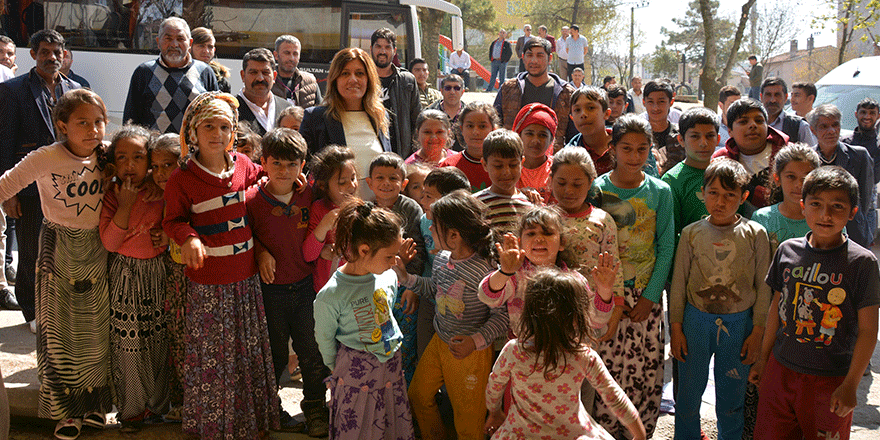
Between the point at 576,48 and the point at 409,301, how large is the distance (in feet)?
54.6

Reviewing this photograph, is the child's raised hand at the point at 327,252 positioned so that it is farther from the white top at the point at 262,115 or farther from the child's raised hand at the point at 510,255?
the white top at the point at 262,115

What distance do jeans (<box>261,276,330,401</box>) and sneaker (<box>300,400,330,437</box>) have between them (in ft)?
0.11

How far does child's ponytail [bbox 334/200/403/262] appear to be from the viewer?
2859 mm

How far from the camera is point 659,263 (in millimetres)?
3307

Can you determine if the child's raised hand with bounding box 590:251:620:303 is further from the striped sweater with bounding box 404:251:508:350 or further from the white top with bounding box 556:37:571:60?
the white top with bounding box 556:37:571:60

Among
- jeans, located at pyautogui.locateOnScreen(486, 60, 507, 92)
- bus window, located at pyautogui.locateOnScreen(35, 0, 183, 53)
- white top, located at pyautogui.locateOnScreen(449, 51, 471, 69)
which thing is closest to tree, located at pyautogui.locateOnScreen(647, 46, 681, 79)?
jeans, located at pyautogui.locateOnScreen(486, 60, 507, 92)

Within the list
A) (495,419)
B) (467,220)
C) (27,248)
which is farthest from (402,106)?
(27,248)

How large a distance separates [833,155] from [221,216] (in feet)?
14.6

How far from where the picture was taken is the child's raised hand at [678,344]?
3252mm

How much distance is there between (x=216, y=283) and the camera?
10.5ft

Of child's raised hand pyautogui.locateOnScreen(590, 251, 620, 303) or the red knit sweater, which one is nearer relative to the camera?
child's raised hand pyautogui.locateOnScreen(590, 251, 620, 303)

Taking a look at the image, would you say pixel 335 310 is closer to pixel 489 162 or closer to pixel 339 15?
pixel 489 162

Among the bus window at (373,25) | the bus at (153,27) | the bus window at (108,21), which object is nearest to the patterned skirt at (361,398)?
the bus at (153,27)

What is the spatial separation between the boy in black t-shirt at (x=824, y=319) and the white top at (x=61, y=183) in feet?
11.3
